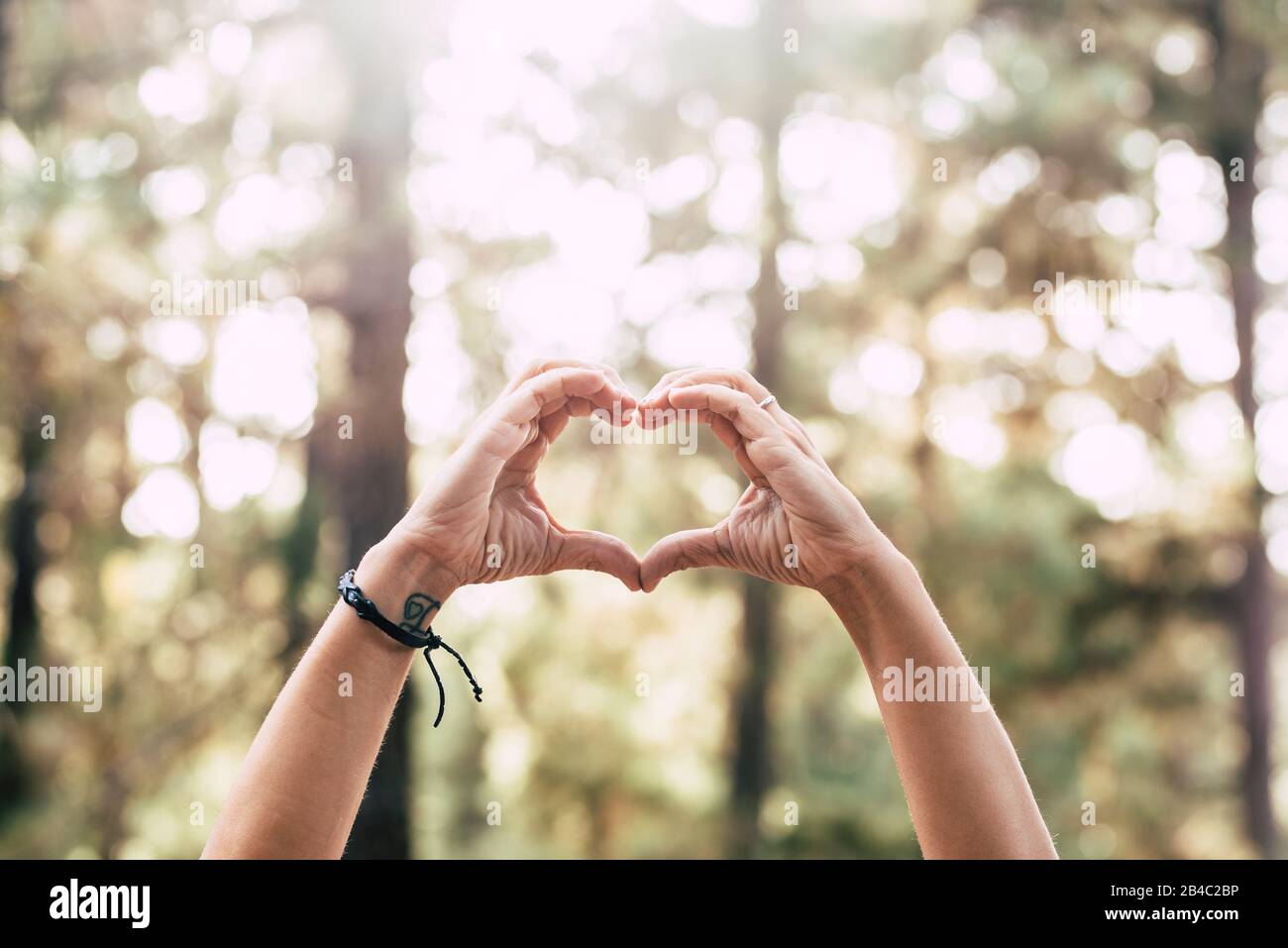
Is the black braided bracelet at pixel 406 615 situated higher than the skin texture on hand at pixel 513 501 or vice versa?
the skin texture on hand at pixel 513 501

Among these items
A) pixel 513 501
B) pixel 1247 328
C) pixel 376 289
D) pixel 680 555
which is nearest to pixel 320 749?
pixel 513 501

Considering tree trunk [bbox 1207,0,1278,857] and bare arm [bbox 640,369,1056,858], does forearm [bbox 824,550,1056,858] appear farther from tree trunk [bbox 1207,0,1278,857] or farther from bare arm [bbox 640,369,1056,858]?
tree trunk [bbox 1207,0,1278,857]

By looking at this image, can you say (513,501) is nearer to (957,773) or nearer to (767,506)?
(767,506)

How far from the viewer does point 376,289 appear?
15.2 feet

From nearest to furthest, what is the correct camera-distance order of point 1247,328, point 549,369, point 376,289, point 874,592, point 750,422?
point 874,592 → point 750,422 → point 549,369 → point 376,289 → point 1247,328

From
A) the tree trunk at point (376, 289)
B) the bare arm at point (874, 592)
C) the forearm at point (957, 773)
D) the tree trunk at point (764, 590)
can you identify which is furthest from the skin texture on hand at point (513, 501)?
the tree trunk at point (764, 590)

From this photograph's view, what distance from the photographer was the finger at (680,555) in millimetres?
1575

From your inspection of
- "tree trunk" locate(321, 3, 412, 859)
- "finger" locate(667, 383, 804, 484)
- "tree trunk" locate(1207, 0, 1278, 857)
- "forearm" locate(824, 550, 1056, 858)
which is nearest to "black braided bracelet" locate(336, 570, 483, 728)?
"finger" locate(667, 383, 804, 484)

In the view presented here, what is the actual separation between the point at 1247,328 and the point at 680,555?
775cm

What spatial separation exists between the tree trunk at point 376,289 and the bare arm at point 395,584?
3.07 meters

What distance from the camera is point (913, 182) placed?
733 centimetres

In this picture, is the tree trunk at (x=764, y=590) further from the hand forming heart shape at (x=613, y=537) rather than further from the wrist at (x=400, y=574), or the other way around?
the wrist at (x=400, y=574)
